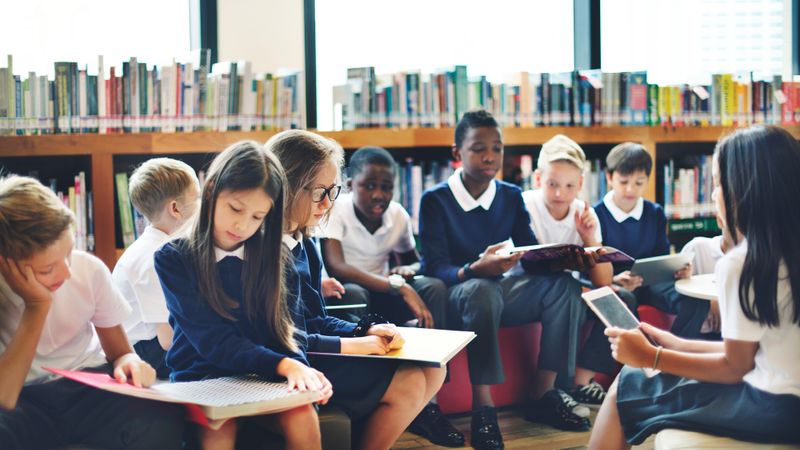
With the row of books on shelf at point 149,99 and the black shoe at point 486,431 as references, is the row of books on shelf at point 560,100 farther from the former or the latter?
the black shoe at point 486,431

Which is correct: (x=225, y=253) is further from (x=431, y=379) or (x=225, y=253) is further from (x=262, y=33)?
(x=262, y=33)

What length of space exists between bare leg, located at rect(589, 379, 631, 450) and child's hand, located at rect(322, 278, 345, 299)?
1.13 m

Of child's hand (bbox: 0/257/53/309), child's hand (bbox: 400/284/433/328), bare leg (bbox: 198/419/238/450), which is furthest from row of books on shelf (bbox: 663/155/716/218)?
child's hand (bbox: 0/257/53/309)

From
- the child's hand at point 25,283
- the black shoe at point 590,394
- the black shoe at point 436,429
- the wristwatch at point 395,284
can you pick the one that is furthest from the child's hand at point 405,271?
the child's hand at point 25,283

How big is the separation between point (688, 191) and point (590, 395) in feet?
5.77

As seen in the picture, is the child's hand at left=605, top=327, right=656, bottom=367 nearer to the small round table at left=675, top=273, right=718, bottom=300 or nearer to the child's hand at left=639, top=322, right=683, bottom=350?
the child's hand at left=639, top=322, right=683, bottom=350

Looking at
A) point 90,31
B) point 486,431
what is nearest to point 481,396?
point 486,431

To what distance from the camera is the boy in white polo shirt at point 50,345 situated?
173 centimetres

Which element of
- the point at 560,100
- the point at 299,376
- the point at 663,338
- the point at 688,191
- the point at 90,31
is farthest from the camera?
the point at 688,191

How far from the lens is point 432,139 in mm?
3941

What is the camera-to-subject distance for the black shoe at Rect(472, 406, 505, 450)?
2.77 metres

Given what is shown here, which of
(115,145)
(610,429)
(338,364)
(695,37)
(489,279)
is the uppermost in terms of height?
(695,37)

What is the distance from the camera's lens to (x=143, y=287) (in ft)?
7.63

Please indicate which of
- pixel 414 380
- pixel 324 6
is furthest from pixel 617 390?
pixel 324 6
